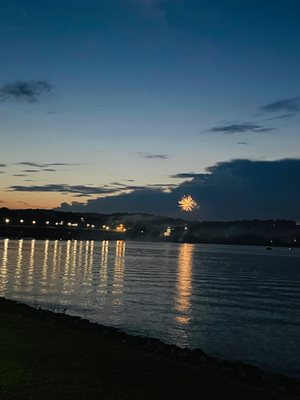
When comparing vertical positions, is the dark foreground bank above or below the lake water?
above

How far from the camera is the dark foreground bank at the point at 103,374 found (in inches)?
437

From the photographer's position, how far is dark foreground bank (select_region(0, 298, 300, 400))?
1109 centimetres

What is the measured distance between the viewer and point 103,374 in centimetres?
1277

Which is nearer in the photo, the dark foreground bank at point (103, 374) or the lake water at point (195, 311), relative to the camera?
the dark foreground bank at point (103, 374)

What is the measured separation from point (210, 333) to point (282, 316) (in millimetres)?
11956

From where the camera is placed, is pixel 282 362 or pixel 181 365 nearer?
pixel 181 365

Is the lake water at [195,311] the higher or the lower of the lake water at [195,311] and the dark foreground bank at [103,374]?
the lower

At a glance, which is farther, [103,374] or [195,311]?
[195,311]

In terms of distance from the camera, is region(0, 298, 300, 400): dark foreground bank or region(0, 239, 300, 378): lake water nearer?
region(0, 298, 300, 400): dark foreground bank

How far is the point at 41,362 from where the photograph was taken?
13156 millimetres

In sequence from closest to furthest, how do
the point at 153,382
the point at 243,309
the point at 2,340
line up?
the point at 153,382 < the point at 2,340 < the point at 243,309

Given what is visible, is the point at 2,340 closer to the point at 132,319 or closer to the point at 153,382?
the point at 153,382

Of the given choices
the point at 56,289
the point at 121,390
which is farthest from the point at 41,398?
the point at 56,289

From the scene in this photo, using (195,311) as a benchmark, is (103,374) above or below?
above
